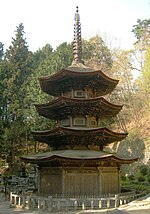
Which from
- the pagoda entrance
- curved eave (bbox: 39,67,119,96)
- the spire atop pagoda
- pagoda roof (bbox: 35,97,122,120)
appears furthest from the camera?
the spire atop pagoda

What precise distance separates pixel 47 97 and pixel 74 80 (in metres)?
18.0

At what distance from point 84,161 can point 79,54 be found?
977 cm

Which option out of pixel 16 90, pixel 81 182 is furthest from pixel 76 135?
pixel 16 90

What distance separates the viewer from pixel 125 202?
18.3 meters

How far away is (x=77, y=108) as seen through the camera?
67.0 feet

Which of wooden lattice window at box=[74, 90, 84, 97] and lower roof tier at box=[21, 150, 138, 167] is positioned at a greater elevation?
wooden lattice window at box=[74, 90, 84, 97]

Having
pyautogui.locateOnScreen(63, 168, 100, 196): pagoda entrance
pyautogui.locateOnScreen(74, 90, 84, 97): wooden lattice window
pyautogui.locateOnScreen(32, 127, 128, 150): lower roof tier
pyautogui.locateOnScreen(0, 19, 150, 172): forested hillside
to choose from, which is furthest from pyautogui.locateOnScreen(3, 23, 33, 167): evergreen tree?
pyautogui.locateOnScreen(63, 168, 100, 196): pagoda entrance

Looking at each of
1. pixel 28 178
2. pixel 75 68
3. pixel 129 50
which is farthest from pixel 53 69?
pixel 75 68

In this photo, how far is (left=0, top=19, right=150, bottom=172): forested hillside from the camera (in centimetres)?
3800

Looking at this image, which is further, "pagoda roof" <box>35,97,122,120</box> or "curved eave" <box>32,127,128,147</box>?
"pagoda roof" <box>35,97,122,120</box>

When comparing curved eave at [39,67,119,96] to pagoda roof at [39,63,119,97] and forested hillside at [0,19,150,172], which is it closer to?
pagoda roof at [39,63,119,97]

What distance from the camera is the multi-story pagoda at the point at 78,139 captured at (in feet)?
61.6

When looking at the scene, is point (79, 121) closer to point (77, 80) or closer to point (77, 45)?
point (77, 80)

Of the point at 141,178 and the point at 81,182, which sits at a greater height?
the point at 81,182
